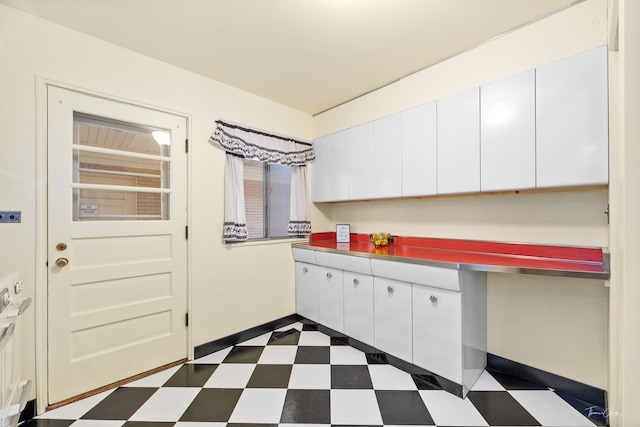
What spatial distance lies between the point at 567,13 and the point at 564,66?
403mm

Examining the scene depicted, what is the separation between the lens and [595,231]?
1.70m

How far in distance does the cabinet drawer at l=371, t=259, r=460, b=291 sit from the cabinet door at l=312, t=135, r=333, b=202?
1.20m

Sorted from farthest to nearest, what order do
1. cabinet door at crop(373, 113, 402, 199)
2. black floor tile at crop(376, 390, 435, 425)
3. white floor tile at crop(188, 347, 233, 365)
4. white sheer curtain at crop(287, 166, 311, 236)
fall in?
1. white sheer curtain at crop(287, 166, 311, 236)
2. cabinet door at crop(373, 113, 402, 199)
3. white floor tile at crop(188, 347, 233, 365)
4. black floor tile at crop(376, 390, 435, 425)

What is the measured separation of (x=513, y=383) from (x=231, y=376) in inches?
83.1

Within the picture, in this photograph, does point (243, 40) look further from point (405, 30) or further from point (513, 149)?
point (513, 149)

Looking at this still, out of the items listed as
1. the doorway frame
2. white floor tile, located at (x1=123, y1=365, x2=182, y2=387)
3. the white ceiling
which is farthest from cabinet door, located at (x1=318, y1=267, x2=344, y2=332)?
the doorway frame

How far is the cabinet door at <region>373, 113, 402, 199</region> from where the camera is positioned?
2461 mm

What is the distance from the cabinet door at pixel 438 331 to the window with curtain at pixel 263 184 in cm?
161

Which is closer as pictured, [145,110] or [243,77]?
[145,110]

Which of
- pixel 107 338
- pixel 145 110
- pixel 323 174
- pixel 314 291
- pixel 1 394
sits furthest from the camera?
pixel 323 174

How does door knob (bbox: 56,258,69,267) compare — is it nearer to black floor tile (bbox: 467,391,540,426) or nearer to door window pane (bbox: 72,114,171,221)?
door window pane (bbox: 72,114,171,221)

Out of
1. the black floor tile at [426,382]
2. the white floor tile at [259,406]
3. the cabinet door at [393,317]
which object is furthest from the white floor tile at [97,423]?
the black floor tile at [426,382]

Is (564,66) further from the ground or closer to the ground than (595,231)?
further from the ground

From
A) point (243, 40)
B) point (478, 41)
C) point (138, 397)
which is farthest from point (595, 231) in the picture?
point (138, 397)
